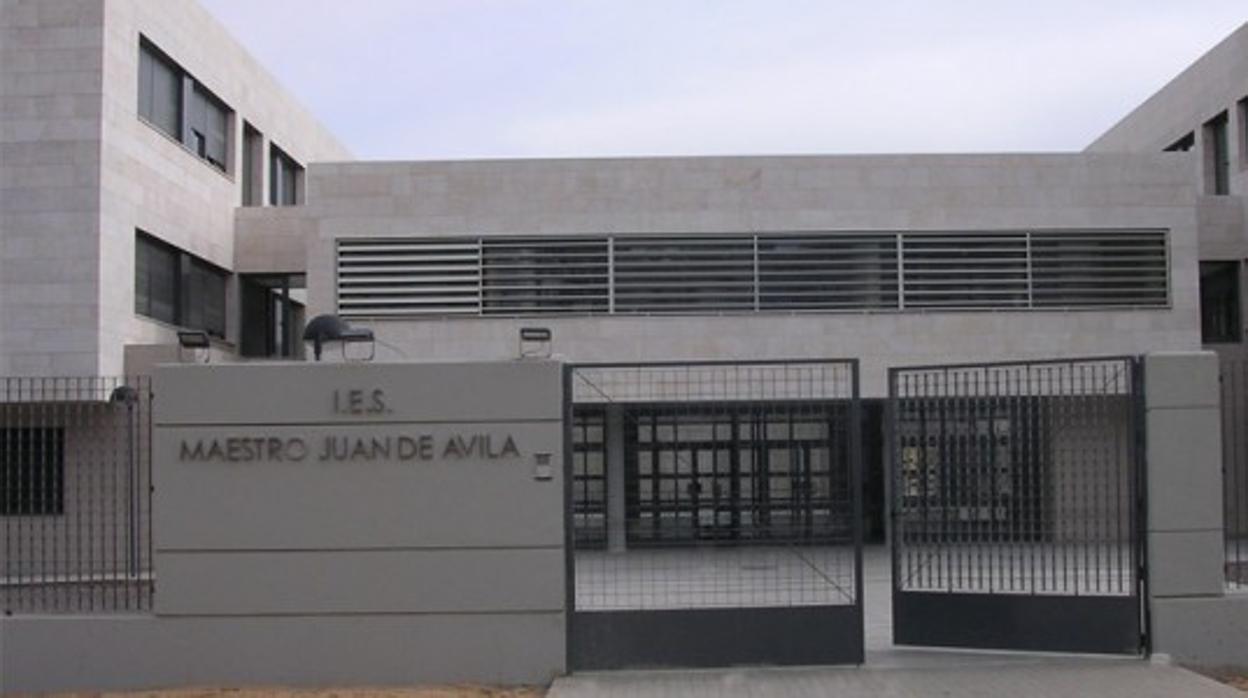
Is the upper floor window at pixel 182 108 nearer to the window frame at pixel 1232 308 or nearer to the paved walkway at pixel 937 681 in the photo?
the paved walkway at pixel 937 681

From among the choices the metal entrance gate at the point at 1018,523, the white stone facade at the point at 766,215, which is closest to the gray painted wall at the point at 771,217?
the white stone facade at the point at 766,215

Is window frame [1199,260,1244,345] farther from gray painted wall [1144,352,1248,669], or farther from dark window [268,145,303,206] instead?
dark window [268,145,303,206]

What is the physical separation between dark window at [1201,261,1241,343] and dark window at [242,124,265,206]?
18.3 m

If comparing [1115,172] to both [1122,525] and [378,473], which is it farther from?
[378,473]

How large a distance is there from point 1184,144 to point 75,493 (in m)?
23.0

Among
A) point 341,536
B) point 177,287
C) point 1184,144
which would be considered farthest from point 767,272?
point 341,536

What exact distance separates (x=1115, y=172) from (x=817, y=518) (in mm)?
13213

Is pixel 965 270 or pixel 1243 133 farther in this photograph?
pixel 1243 133

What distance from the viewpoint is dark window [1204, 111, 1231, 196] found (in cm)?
2672

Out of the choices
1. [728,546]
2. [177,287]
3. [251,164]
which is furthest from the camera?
[251,164]

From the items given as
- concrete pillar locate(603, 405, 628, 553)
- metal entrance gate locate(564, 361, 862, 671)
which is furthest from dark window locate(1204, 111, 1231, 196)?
metal entrance gate locate(564, 361, 862, 671)

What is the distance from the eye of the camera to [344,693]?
10609mm

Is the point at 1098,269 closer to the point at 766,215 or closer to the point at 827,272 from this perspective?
the point at 827,272

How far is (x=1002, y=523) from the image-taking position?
11.0 m
